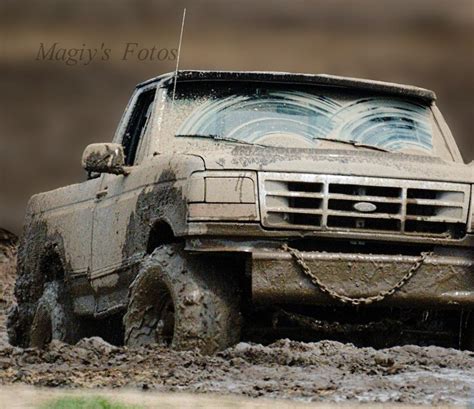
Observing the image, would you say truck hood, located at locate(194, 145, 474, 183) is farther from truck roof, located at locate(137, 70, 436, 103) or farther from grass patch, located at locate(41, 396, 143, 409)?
grass patch, located at locate(41, 396, 143, 409)

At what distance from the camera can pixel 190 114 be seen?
10.1m

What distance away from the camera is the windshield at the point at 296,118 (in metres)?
10.0

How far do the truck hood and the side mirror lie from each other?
0.82 m

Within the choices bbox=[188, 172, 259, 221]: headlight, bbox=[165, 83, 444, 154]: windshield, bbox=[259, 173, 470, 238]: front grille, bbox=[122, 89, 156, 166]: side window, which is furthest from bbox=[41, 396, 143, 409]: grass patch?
bbox=[122, 89, 156, 166]: side window

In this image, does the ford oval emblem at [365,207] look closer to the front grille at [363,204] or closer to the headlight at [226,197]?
the front grille at [363,204]

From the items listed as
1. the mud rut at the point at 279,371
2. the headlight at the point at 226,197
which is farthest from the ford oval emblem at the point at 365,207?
the mud rut at the point at 279,371

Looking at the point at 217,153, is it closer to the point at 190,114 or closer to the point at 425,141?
the point at 190,114

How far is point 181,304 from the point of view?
29.5 ft

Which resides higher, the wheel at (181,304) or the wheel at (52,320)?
the wheel at (52,320)

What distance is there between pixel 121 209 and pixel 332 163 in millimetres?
1589

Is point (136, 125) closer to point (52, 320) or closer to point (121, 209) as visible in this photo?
point (121, 209)

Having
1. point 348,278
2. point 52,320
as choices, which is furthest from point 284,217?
point 52,320

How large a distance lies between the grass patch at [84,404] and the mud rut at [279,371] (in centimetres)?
93

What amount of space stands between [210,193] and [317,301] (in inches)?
29.5
